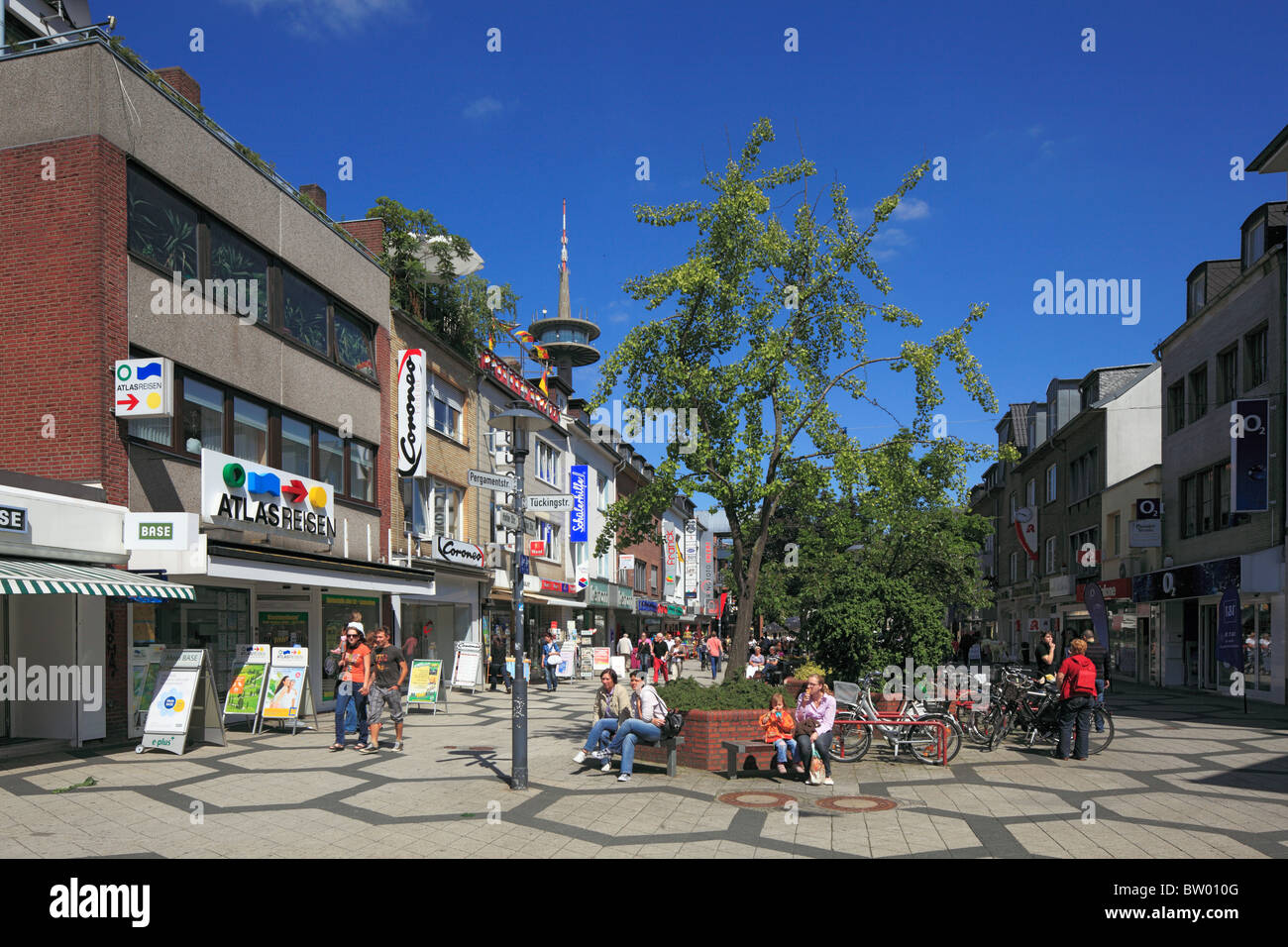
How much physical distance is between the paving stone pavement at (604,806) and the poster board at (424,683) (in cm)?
426

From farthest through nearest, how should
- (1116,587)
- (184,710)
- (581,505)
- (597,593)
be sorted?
(597,593) → (581,505) → (1116,587) → (184,710)

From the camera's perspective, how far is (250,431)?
60.2ft

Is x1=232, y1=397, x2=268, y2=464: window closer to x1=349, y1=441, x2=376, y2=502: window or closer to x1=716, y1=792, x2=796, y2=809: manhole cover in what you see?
x1=349, y1=441, x2=376, y2=502: window

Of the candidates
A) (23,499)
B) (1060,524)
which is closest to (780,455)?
(23,499)

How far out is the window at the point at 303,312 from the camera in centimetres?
1995

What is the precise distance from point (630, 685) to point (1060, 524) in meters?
37.4

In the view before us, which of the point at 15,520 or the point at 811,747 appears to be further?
the point at 15,520

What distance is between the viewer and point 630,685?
42.5 ft

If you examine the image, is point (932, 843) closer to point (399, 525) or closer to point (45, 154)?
point (45, 154)

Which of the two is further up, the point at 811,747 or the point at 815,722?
the point at 815,722

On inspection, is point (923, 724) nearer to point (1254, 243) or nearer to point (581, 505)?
point (1254, 243)

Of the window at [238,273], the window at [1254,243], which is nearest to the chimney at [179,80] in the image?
the window at [238,273]

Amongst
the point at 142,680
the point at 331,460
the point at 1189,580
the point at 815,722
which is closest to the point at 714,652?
the point at 1189,580

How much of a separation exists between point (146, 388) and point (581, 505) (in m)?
24.8
